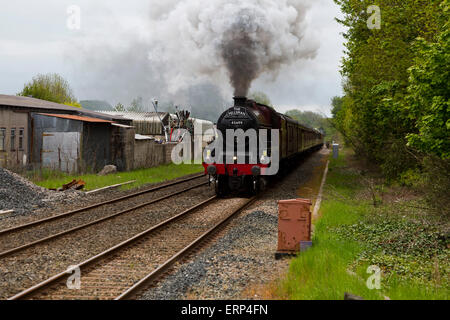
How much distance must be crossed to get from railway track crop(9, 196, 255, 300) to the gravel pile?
4.95 meters

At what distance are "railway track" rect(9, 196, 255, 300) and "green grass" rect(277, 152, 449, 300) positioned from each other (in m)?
2.19

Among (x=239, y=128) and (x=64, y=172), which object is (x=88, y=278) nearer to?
(x=239, y=128)

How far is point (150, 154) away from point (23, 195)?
1517cm

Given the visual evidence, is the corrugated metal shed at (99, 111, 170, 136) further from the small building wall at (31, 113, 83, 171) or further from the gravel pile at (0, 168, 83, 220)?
the gravel pile at (0, 168, 83, 220)

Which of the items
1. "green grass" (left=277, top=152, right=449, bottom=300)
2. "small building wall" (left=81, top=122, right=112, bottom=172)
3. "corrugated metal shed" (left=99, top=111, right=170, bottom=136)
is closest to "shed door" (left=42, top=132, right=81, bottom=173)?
"small building wall" (left=81, top=122, right=112, bottom=172)

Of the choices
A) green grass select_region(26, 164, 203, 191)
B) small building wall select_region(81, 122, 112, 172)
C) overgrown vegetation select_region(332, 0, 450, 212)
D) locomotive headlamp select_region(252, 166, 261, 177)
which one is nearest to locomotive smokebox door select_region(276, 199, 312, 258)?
overgrown vegetation select_region(332, 0, 450, 212)

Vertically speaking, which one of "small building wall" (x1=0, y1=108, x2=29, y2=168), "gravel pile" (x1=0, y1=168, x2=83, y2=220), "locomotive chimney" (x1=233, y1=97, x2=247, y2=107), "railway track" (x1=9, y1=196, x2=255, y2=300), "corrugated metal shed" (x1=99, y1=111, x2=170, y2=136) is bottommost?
"railway track" (x1=9, y1=196, x2=255, y2=300)

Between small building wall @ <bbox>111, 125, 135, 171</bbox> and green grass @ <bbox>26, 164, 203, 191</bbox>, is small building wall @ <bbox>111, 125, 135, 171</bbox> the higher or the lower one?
the higher one

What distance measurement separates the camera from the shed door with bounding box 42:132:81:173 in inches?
884

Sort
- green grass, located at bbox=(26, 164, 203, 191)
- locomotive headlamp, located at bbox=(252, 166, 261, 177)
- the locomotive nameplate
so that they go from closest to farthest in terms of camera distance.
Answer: locomotive headlamp, located at bbox=(252, 166, 261, 177), the locomotive nameplate, green grass, located at bbox=(26, 164, 203, 191)

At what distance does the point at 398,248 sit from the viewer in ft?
26.7

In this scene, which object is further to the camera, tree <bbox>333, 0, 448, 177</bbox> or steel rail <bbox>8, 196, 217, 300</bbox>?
tree <bbox>333, 0, 448, 177</bbox>

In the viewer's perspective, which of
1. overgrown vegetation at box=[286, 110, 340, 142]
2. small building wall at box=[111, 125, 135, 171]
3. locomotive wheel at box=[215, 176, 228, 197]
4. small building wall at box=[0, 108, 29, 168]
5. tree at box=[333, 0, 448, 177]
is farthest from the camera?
overgrown vegetation at box=[286, 110, 340, 142]

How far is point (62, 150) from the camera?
22734 millimetres
